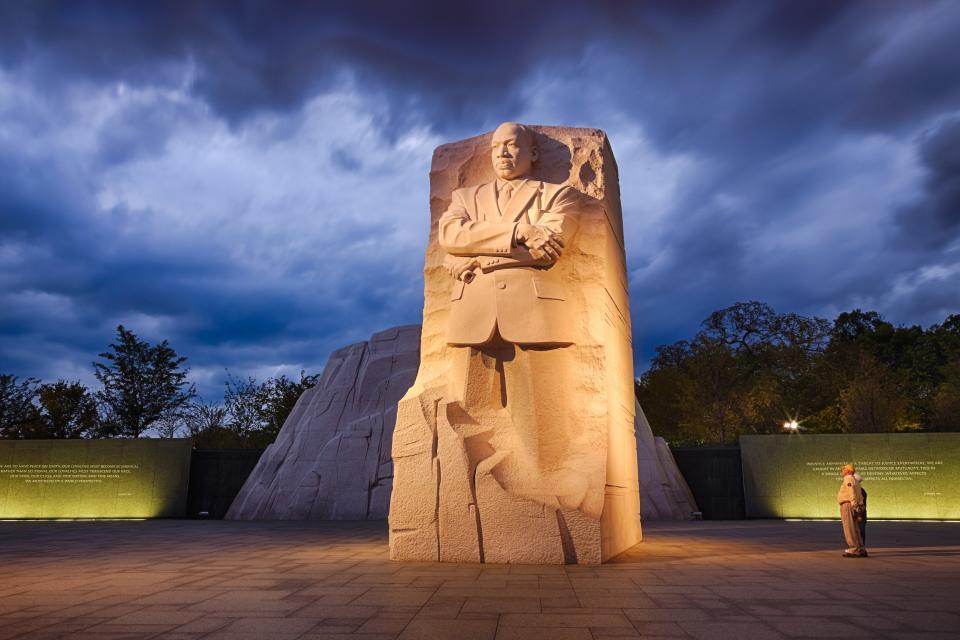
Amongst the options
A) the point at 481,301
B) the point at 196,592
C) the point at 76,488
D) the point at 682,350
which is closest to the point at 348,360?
the point at 76,488

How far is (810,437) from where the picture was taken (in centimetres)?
1470

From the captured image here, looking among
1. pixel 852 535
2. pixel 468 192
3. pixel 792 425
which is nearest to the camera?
pixel 852 535

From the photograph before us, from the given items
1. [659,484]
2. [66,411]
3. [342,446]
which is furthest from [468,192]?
[66,411]

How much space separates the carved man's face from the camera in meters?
6.87

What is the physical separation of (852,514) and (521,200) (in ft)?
14.8

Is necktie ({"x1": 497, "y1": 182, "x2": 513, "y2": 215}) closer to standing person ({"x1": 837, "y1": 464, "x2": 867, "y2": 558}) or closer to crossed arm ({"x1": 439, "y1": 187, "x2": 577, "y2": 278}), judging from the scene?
crossed arm ({"x1": 439, "y1": 187, "x2": 577, "y2": 278})

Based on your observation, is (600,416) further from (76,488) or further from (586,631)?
(76,488)

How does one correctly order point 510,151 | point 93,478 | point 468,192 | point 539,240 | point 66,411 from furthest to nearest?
point 66,411
point 93,478
point 468,192
point 510,151
point 539,240

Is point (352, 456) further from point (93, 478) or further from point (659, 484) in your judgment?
point (659, 484)

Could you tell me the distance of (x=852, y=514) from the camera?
21.3 ft

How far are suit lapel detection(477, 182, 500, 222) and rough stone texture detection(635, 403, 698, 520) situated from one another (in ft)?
30.8

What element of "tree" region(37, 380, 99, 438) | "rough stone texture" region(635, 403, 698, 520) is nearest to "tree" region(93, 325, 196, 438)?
"tree" region(37, 380, 99, 438)

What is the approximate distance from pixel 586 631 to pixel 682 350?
2933cm

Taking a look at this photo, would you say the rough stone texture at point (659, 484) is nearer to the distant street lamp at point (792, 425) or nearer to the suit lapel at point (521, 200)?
the distant street lamp at point (792, 425)
